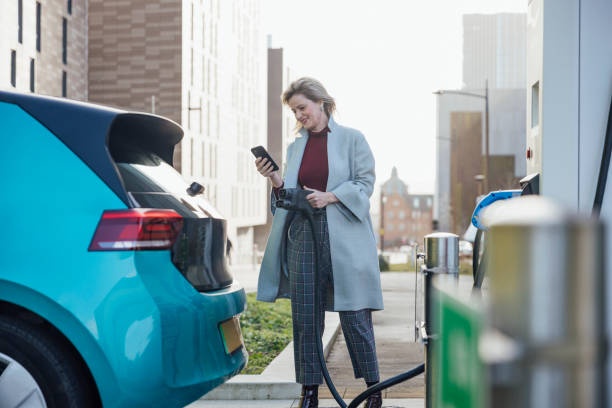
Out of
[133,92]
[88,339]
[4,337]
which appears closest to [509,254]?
[88,339]

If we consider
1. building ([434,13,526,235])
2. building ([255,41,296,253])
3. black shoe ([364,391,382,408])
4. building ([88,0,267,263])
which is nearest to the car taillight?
black shoe ([364,391,382,408])

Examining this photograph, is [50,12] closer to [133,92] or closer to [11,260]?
[133,92]

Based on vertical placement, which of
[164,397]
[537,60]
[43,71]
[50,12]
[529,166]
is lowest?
[164,397]

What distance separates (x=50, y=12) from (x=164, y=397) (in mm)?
35403

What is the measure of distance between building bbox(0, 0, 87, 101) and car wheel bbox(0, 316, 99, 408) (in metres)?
27.2

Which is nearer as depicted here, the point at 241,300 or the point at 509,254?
the point at 509,254

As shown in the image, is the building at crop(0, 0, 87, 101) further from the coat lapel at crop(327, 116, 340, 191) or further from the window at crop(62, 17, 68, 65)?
the coat lapel at crop(327, 116, 340, 191)

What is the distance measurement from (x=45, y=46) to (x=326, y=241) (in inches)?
1312

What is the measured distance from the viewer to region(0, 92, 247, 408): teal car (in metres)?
2.59

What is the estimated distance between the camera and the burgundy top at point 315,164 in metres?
4.08

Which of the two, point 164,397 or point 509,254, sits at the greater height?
point 509,254

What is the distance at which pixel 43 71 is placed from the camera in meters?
33.5

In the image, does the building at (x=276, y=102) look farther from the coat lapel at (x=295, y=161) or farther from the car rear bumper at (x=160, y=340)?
the car rear bumper at (x=160, y=340)

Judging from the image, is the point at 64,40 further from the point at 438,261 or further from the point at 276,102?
the point at 438,261
